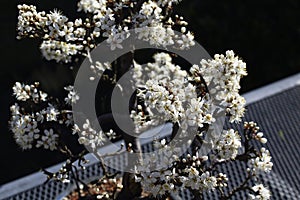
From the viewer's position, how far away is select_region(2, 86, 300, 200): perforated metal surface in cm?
153

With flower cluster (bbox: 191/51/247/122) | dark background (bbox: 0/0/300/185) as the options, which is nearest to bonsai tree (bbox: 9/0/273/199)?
flower cluster (bbox: 191/51/247/122)

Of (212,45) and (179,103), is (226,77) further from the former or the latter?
(212,45)

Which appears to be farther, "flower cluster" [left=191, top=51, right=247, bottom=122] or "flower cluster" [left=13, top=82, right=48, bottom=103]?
"flower cluster" [left=13, top=82, right=48, bottom=103]

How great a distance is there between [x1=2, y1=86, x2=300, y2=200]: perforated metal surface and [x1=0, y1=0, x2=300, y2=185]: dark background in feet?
2.28

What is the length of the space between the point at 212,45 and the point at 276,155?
123 centimetres

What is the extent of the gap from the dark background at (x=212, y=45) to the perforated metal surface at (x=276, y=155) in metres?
→ 0.70

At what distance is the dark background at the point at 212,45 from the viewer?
7.64 feet

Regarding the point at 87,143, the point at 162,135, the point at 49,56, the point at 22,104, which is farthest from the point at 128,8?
the point at 22,104

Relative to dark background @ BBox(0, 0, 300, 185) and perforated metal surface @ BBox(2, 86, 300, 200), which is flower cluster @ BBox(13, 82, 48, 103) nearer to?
perforated metal surface @ BBox(2, 86, 300, 200)

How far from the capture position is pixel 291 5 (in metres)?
2.89

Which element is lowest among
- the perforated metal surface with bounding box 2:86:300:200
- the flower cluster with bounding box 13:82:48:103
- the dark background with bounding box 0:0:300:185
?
the perforated metal surface with bounding box 2:86:300:200

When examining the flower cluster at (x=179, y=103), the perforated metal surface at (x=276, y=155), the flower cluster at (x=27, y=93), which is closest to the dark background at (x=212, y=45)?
the perforated metal surface at (x=276, y=155)

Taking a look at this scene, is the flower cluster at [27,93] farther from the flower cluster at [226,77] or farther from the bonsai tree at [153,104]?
the flower cluster at [226,77]

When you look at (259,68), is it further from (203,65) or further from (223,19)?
(203,65)
